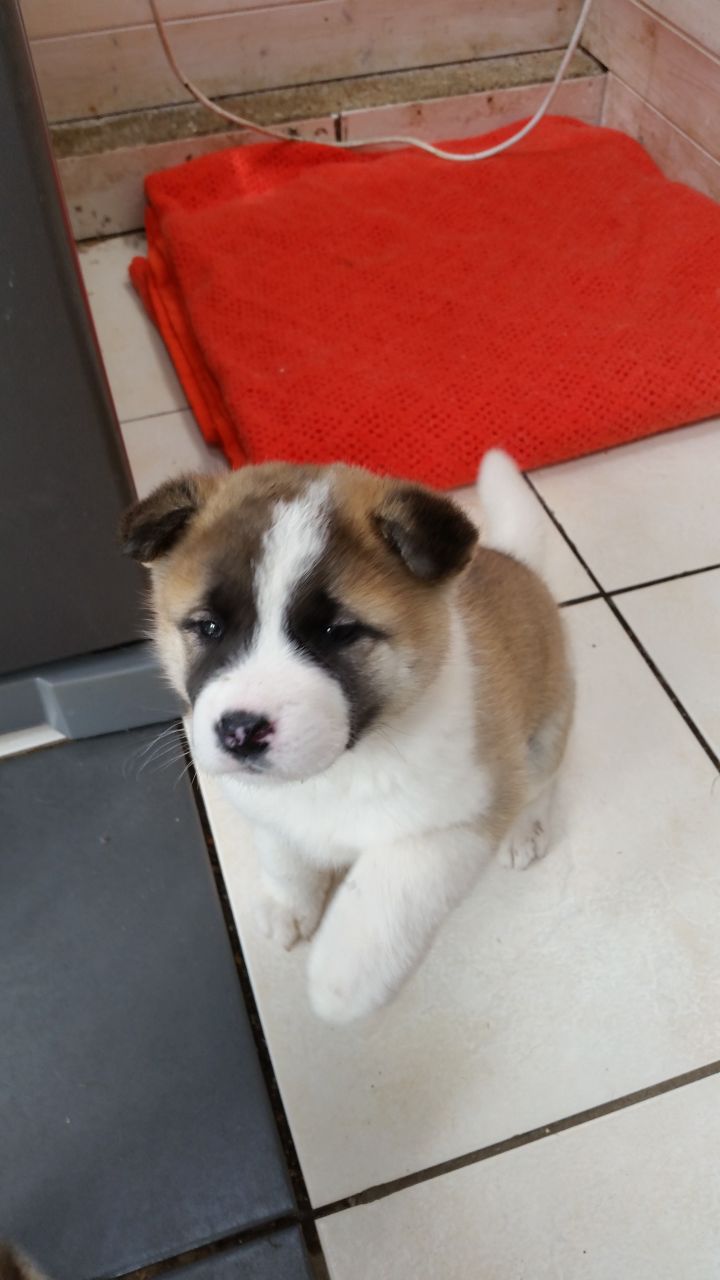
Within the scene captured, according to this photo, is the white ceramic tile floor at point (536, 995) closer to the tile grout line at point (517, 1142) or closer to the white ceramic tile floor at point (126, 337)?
the tile grout line at point (517, 1142)

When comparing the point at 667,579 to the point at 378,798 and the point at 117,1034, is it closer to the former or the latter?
the point at 378,798

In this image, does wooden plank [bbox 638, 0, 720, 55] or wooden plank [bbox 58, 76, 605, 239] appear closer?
wooden plank [bbox 638, 0, 720, 55]

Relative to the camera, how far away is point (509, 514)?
145cm

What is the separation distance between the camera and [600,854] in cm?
140

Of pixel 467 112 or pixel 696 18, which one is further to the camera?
pixel 467 112

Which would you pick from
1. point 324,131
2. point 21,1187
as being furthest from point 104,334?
point 21,1187

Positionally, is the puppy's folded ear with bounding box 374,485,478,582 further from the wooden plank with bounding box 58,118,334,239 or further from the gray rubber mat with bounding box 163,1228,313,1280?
the wooden plank with bounding box 58,118,334,239

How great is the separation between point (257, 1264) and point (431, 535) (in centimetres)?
82

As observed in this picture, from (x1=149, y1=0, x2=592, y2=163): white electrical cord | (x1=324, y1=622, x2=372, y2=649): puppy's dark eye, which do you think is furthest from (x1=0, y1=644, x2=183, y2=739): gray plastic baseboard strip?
(x1=149, y1=0, x2=592, y2=163): white electrical cord

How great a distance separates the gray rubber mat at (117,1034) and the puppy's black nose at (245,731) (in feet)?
1.96

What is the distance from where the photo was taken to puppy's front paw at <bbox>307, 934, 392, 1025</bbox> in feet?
3.39

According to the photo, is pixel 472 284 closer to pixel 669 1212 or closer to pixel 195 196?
pixel 195 196

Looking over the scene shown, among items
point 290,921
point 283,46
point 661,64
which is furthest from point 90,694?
point 661,64

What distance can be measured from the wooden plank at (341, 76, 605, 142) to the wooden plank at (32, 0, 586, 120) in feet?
0.42
